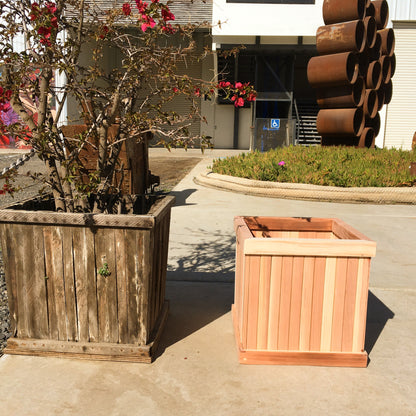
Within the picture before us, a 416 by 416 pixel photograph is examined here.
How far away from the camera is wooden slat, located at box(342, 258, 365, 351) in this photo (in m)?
2.94

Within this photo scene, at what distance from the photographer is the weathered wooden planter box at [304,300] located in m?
2.91

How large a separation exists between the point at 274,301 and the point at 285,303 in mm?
71

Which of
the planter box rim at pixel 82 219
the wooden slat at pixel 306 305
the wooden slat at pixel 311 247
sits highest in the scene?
the planter box rim at pixel 82 219

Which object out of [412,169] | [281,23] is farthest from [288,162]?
[281,23]

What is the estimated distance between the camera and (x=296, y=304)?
297 cm

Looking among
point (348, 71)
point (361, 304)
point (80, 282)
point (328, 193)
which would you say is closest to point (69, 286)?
point (80, 282)

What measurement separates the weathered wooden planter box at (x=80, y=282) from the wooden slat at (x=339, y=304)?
117 centimetres

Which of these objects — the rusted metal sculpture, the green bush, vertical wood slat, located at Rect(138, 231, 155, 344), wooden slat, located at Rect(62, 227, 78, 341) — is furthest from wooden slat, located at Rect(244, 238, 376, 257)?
the rusted metal sculpture

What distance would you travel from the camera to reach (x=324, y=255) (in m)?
2.90

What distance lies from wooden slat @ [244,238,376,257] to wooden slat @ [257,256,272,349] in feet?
0.28

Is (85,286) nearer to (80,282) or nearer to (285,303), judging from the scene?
(80,282)

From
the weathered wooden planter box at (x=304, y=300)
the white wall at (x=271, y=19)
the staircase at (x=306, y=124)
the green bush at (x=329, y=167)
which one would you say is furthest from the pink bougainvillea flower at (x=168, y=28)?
the white wall at (x=271, y=19)

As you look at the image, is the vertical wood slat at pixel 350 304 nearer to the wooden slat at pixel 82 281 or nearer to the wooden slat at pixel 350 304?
the wooden slat at pixel 350 304

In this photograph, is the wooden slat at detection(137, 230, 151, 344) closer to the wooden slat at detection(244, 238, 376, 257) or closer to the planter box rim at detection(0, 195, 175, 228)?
the planter box rim at detection(0, 195, 175, 228)
